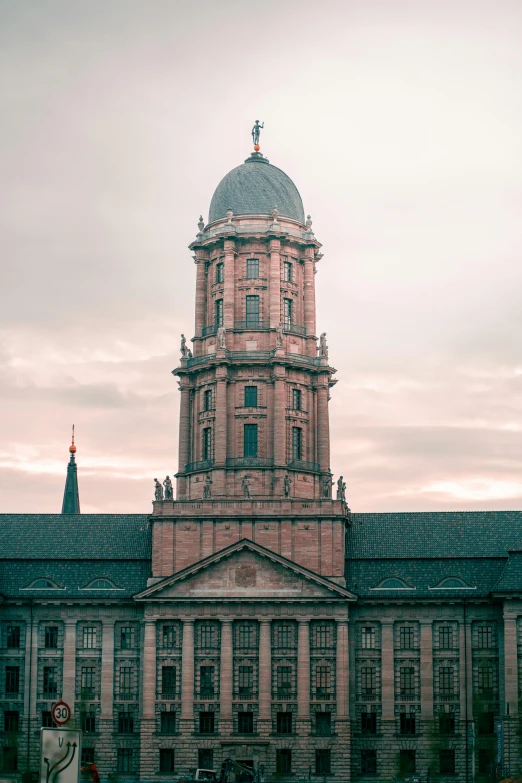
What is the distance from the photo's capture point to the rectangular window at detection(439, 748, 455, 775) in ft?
360

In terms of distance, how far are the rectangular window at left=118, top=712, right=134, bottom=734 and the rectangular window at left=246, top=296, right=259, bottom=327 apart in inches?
A: 1373

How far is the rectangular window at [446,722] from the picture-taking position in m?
109

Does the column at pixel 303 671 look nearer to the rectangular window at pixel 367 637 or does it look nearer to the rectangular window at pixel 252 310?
the rectangular window at pixel 367 637

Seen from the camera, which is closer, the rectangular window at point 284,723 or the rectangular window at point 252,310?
the rectangular window at point 284,723

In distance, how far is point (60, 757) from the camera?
34.1 metres

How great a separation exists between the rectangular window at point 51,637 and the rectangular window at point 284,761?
20473mm

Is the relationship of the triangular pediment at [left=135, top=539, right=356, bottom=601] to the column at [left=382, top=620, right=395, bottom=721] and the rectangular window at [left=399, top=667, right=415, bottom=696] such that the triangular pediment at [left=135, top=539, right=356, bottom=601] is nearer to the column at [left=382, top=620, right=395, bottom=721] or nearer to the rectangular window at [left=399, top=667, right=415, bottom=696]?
the column at [left=382, top=620, right=395, bottom=721]

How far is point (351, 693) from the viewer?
11231 cm

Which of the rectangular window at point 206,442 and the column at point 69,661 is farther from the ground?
the rectangular window at point 206,442

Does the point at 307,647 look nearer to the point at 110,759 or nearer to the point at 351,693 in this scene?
the point at 351,693

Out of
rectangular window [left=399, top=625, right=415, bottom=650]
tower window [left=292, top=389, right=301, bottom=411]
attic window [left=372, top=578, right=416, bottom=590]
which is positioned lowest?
rectangular window [left=399, top=625, right=415, bottom=650]

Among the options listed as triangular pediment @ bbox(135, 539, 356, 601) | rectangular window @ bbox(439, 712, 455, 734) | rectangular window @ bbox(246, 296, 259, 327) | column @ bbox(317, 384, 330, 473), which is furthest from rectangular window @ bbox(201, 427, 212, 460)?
rectangular window @ bbox(439, 712, 455, 734)

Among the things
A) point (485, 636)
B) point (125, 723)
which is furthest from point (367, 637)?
point (125, 723)

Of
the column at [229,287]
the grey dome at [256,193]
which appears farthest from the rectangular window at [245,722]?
the grey dome at [256,193]
